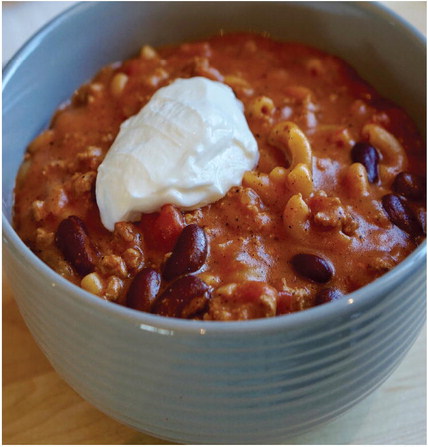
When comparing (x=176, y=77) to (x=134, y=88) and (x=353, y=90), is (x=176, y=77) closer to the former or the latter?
(x=134, y=88)

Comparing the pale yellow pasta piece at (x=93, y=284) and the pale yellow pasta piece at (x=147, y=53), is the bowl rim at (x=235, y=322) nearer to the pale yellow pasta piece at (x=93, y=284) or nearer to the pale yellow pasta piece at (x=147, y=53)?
the pale yellow pasta piece at (x=93, y=284)

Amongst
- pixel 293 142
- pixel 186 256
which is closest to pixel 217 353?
pixel 186 256

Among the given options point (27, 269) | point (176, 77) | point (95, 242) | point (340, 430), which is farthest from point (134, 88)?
point (340, 430)

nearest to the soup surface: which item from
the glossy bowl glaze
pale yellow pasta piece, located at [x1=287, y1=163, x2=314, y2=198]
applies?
pale yellow pasta piece, located at [x1=287, y1=163, x2=314, y2=198]

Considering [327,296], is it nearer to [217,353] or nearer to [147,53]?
[217,353]

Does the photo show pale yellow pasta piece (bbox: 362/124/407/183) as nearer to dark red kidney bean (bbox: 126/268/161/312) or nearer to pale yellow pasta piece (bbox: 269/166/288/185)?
pale yellow pasta piece (bbox: 269/166/288/185)

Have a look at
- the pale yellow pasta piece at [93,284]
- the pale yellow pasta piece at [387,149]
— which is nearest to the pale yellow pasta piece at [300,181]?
the pale yellow pasta piece at [387,149]
